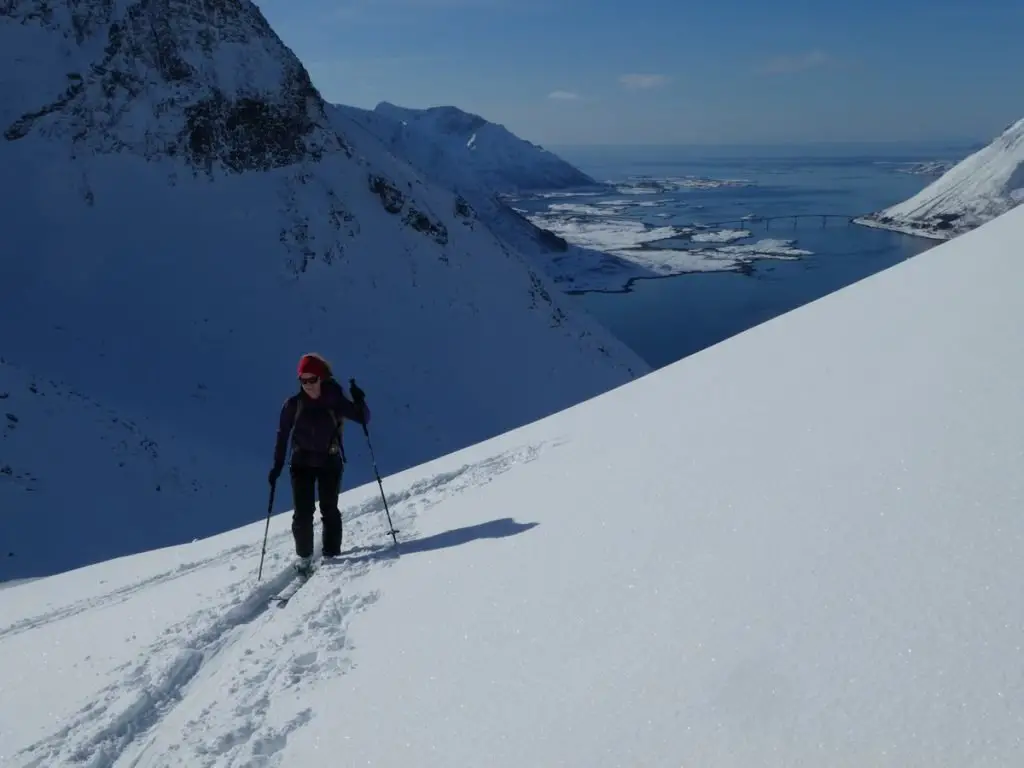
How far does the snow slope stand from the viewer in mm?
2453

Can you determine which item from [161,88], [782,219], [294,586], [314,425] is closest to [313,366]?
[314,425]

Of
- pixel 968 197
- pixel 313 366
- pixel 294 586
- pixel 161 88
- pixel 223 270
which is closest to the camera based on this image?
pixel 294 586

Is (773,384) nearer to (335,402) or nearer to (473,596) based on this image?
(473,596)

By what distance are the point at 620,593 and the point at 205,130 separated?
31379 millimetres

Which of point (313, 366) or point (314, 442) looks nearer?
point (313, 366)

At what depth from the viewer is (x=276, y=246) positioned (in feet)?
95.5

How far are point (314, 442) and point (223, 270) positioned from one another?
23.7 m

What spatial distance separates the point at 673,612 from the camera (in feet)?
10.5

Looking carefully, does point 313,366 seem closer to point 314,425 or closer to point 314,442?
point 314,425

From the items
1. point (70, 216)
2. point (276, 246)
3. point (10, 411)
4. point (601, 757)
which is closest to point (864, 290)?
point (601, 757)

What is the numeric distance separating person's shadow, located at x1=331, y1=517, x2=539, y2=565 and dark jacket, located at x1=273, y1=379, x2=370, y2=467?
34.7 inches

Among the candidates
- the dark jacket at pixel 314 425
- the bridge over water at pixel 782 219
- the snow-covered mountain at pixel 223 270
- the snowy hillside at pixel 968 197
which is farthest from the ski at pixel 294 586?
the bridge over water at pixel 782 219

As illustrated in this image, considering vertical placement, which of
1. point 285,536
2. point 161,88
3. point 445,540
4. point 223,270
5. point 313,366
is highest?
point 161,88

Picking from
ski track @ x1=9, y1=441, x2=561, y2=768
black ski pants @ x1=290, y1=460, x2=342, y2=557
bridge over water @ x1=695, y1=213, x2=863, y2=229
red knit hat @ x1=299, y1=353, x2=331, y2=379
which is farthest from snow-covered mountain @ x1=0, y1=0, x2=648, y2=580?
bridge over water @ x1=695, y1=213, x2=863, y2=229
